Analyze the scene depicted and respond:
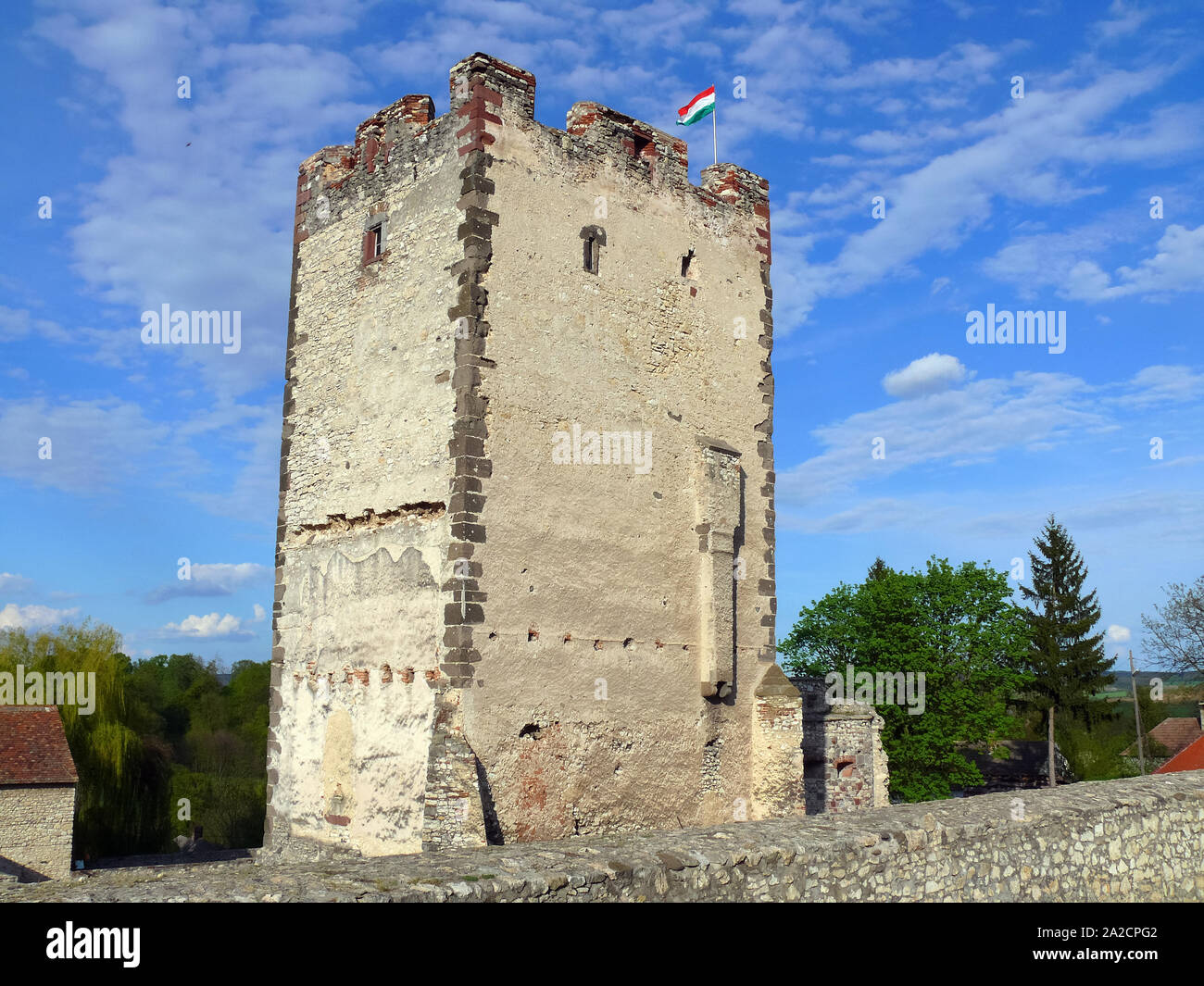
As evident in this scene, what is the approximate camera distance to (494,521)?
11.3m

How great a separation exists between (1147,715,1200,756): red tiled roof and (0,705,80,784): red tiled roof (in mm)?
40724

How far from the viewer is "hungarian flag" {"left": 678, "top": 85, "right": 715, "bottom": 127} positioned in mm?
15086

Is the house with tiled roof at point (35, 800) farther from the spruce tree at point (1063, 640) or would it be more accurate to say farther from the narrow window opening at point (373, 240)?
the spruce tree at point (1063, 640)

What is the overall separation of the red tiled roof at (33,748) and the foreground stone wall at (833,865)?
13.8 meters

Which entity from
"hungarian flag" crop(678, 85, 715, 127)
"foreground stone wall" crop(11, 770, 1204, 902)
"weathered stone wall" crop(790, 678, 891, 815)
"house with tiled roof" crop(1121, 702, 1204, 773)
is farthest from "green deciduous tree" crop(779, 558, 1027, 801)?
"hungarian flag" crop(678, 85, 715, 127)

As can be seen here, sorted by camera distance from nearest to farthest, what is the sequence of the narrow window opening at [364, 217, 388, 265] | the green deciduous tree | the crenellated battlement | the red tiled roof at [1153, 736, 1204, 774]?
the crenellated battlement → the narrow window opening at [364, 217, 388, 265] → the red tiled roof at [1153, 736, 1204, 774] → the green deciduous tree

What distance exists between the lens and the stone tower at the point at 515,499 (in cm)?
1119

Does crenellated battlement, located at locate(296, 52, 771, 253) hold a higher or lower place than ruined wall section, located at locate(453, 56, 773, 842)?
higher

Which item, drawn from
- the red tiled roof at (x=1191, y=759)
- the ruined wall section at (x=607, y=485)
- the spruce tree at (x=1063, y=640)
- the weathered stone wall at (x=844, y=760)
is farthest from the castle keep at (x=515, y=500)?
the spruce tree at (x=1063, y=640)

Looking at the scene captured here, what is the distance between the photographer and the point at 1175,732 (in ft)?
144

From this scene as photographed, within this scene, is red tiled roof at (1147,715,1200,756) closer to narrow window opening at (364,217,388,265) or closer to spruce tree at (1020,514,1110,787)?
spruce tree at (1020,514,1110,787)

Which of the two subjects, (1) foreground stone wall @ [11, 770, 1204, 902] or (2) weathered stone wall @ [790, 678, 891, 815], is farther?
(2) weathered stone wall @ [790, 678, 891, 815]

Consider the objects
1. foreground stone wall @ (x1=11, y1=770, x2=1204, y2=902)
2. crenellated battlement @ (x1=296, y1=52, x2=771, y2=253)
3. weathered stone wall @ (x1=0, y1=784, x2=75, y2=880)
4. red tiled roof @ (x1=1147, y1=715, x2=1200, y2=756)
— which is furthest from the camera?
red tiled roof @ (x1=1147, y1=715, x2=1200, y2=756)
